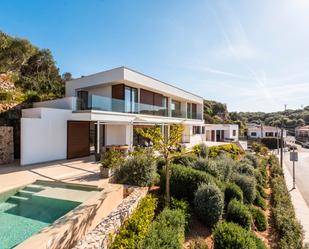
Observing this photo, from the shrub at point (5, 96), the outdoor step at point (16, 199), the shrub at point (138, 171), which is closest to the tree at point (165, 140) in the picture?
the shrub at point (138, 171)

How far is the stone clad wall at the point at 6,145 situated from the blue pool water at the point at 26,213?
7.12 meters

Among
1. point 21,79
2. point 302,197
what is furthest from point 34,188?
point 21,79

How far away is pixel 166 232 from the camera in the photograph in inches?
217

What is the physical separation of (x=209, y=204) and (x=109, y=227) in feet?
13.1

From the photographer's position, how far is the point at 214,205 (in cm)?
777

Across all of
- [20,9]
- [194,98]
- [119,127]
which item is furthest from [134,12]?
[194,98]

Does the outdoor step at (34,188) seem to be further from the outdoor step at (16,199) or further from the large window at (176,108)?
the large window at (176,108)

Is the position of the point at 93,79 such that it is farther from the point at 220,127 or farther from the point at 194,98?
the point at 220,127

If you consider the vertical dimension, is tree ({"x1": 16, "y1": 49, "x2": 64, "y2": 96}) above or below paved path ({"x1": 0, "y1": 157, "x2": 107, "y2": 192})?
above

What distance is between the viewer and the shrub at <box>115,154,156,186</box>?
887 centimetres

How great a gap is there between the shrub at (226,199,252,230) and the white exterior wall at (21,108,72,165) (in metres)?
12.7

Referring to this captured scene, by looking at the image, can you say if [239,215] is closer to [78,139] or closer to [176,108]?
[78,139]

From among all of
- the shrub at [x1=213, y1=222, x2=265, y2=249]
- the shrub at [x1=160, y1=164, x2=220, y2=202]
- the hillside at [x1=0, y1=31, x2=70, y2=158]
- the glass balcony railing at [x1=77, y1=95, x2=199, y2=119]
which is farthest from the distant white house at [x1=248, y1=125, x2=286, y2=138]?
the shrub at [x1=213, y1=222, x2=265, y2=249]

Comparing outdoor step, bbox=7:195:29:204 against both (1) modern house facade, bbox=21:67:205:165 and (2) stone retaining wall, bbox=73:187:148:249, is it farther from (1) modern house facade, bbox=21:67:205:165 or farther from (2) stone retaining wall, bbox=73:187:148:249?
(1) modern house facade, bbox=21:67:205:165
